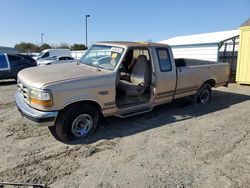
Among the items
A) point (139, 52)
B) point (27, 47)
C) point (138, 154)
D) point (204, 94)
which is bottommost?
point (138, 154)

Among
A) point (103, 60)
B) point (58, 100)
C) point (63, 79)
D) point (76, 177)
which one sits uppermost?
point (103, 60)

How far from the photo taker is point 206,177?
3.44 m

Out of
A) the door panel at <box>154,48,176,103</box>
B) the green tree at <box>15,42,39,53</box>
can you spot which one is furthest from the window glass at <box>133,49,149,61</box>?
the green tree at <box>15,42,39,53</box>


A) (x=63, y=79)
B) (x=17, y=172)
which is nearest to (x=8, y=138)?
(x=17, y=172)

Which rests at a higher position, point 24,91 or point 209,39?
point 209,39

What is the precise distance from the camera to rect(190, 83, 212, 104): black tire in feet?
24.1

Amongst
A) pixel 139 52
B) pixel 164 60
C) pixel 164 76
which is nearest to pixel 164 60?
pixel 164 60

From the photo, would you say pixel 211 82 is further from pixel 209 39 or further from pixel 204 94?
pixel 209 39

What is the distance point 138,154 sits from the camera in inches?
161

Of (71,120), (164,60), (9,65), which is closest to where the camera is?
(71,120)

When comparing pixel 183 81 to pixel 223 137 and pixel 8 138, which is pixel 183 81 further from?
pixel 8 138

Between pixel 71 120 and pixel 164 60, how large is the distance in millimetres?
2914

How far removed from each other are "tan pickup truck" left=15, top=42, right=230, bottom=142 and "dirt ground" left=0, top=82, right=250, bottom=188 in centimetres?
44

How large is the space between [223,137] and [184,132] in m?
0.80
